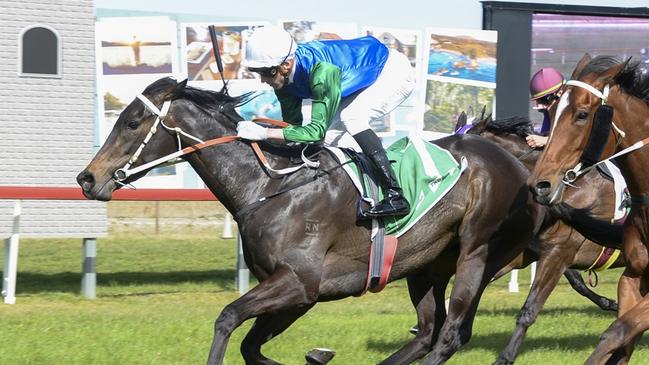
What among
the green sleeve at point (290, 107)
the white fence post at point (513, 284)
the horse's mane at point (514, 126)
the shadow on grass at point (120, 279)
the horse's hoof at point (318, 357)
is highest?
the green sleeve at point (290, 107)

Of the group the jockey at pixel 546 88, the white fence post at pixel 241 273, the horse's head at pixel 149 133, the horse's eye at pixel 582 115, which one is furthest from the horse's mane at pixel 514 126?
the white fence post at pixel 241 273

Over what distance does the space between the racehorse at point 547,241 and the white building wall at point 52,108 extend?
395 centimetres

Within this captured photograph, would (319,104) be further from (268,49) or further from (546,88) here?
(546,88)

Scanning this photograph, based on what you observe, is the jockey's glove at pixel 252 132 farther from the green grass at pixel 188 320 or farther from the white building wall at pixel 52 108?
the white building wall at pixel 52 108

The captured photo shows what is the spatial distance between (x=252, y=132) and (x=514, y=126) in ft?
8.18

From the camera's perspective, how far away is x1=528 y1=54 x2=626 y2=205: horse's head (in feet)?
15.1

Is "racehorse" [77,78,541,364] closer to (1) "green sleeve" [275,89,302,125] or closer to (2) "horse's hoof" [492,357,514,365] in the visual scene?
(1) "green sleeve" [275,89,302,125]

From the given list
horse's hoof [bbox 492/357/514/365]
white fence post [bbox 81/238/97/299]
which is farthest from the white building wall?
horse's hoof [bbox 492/357/514/365]

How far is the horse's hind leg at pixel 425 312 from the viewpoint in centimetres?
578

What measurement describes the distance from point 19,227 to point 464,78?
5.19 meters

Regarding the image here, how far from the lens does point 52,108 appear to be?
989 centimetres

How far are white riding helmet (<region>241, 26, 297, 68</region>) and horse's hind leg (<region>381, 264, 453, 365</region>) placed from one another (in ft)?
5.18

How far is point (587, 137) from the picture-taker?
4.66 metres

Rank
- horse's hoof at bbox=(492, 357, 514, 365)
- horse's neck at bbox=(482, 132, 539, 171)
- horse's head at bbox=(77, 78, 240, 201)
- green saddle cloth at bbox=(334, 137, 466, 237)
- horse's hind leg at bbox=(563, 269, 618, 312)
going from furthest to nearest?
horse's hind leg at bbox=(563, 269, 618, 312)
horse's neck at bbox=(482, 132, 539, 171)
horse's hoof at bbox=(492, 357, 514, 365)
green saddle cloth at bbox=(334, 137, 466, 237)
horse's head at bbox=(77, 78, 240, 201)
